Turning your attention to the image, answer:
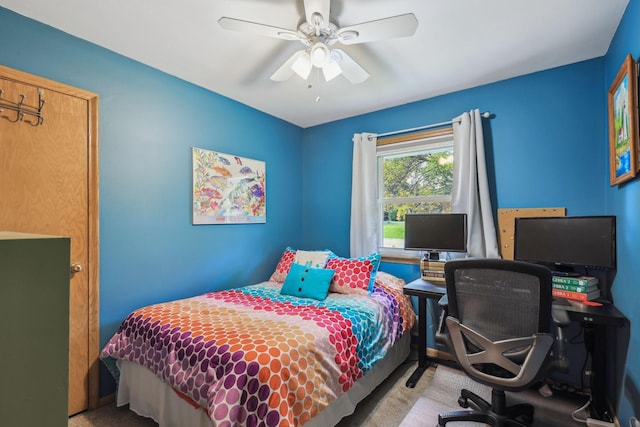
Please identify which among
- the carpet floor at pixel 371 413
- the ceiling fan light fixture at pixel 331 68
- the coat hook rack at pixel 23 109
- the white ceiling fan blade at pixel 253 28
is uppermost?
the white ceiling fan blade at pixel 253 28

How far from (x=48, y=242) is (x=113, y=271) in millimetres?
1916

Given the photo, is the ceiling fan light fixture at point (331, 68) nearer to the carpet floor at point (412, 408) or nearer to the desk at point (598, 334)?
the desk at point (598, 334)

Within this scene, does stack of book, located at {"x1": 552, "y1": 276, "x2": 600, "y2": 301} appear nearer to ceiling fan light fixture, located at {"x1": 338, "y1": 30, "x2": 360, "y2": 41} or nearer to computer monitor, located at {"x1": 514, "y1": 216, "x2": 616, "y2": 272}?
computer monitor, located at {"x1": 514, "y1": 216, "x2": 616, "y2": 272}

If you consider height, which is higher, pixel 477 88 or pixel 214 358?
pixel 477 88

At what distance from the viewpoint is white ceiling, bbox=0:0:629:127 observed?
1.70m

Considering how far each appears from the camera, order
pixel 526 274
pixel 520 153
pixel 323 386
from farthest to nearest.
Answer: pixel 520 153 < pixel 323 386 < pixel 526 274

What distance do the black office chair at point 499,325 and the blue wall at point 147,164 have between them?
6.76ft

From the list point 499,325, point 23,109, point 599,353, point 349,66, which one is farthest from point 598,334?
point 23,109

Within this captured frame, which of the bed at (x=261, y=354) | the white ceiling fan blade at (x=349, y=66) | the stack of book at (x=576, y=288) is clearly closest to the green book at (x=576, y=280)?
the stack of book at (x=576, y=288)

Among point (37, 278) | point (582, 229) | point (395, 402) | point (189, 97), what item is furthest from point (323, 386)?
point (189, 97)

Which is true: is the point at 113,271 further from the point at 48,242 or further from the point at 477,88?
the point at 477,88

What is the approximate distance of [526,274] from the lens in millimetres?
1479

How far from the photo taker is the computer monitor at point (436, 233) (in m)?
2.56

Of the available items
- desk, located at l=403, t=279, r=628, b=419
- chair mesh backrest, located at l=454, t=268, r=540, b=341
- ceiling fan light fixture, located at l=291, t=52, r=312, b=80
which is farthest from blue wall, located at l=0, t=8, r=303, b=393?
chair mesh backrest, located at l=454, t=268, r=540, b=341
